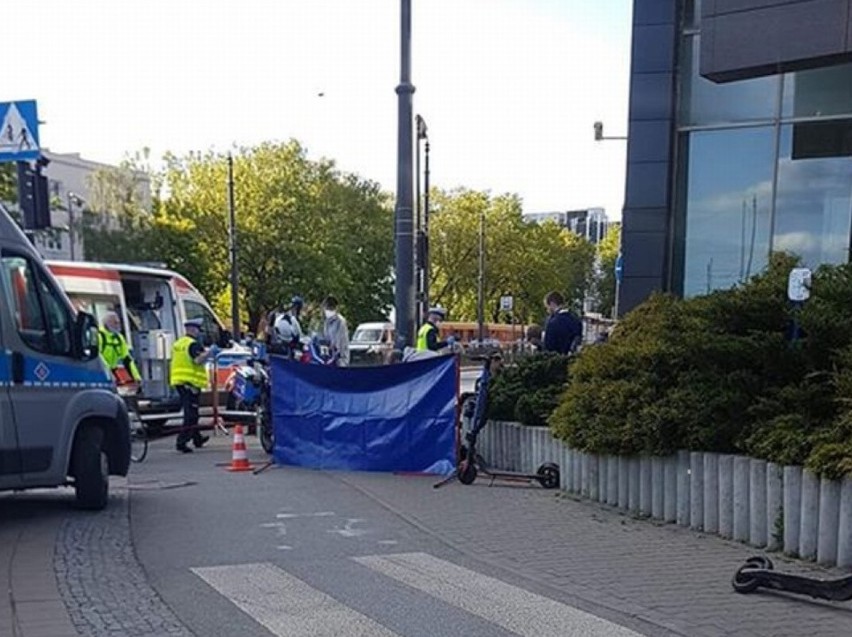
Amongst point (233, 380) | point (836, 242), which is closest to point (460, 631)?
point (233, 380)

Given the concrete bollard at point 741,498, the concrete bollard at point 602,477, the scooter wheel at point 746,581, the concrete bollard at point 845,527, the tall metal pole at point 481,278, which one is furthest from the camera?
the tall metal pole at point 481,278

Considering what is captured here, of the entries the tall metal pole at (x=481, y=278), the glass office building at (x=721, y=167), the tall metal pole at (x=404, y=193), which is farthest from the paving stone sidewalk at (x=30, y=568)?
the tall metal pole at (x=481, y=278)

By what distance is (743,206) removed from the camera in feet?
53.2

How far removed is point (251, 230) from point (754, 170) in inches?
1347

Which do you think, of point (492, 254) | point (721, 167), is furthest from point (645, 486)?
point (492, 254)

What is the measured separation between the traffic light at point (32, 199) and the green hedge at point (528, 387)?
572cm

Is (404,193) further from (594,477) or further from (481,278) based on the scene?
(481,278)

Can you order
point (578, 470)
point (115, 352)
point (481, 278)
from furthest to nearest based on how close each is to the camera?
point (481, 278), point (115, 352), point (578, 470)

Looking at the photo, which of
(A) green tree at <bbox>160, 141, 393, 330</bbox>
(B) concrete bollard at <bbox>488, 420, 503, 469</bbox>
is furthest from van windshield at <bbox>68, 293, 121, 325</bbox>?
(A) green tree at <bbox>160, 141, 393, 330</bbox>

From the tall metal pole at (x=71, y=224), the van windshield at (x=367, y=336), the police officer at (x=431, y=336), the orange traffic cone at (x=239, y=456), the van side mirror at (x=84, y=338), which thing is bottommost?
the van windshield at (x=367, y=336)

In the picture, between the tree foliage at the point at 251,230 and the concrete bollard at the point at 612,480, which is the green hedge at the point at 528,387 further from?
the tree foliage at the point at 251,230

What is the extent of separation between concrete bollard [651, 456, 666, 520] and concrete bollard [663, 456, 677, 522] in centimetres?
3

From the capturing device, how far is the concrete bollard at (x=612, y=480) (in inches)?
355

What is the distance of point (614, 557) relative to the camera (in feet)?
23.5
